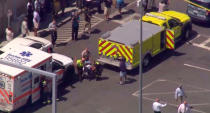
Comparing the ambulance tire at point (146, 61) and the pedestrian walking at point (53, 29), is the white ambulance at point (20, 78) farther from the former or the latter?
the ambulance tire at point (146, 61)

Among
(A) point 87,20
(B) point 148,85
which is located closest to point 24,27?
(A) point 87,20

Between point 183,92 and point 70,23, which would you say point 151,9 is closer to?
point 70,23

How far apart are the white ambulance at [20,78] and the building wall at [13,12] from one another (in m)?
7.82

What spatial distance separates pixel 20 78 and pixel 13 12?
11.9 meters

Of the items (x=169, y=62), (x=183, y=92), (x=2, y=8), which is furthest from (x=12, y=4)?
(x=183, y=92)

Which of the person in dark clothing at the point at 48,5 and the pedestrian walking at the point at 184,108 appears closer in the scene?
the pedestrian walking at the point at 184,108

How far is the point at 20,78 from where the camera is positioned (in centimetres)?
2848

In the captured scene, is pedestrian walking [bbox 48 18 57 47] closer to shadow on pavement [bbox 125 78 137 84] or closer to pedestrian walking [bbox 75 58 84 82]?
pedestrian walking [bbox 75 58 84 82]

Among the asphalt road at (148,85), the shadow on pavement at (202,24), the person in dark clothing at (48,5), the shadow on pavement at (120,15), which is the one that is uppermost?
the person in dark clothing at (48,5)

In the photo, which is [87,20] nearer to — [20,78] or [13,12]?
[13,12]

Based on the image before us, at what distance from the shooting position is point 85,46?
37031 millimetres

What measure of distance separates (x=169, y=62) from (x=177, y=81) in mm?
2374

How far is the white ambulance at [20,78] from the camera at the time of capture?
2842 cm

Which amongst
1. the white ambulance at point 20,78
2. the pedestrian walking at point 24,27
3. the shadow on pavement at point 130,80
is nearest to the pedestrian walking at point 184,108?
the shadow on pavement at point 130,80
